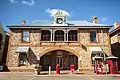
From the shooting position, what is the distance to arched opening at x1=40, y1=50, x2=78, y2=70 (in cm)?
2727

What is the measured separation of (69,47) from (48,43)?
3.65m

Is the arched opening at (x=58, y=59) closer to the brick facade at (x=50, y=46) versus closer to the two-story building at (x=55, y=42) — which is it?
the two-story building at (x=55, y=42)

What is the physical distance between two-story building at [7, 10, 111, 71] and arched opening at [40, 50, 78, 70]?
0.74 meters

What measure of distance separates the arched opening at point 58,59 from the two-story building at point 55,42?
29.1 inches

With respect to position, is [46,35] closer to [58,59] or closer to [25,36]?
[25,36]

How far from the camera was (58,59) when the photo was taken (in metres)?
27.4

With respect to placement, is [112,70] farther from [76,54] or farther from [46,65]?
[46,65]

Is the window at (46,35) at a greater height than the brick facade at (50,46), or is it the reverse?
the window at (46,35)

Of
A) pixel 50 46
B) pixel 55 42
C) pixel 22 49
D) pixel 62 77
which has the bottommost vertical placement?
pixel 62 77

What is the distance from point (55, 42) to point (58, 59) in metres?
3.43

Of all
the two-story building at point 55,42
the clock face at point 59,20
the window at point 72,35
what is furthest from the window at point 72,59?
the clock face at point 59,20

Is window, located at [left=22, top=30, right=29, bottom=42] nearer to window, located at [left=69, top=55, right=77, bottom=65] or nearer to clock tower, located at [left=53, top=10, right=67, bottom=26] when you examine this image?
clock tower, located at [left=53, top=10, right=67, bottom=26]

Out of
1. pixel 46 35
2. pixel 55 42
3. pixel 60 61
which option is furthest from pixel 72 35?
pixel 60 61

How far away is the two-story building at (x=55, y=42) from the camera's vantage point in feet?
82.8
